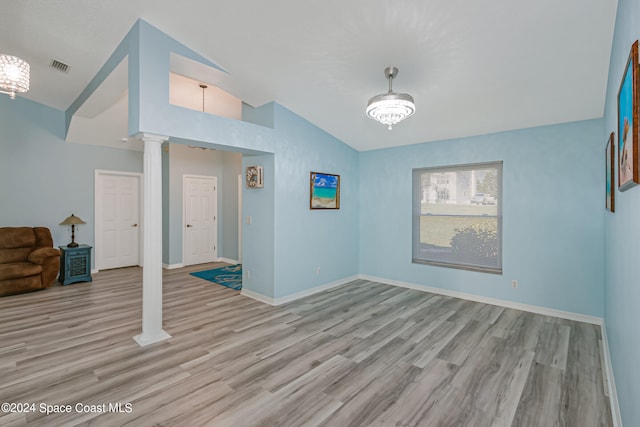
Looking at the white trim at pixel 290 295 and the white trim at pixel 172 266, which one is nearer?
the white trim at pixel 290 295

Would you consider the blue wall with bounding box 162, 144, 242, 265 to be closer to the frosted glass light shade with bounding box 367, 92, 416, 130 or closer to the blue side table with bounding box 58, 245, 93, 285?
the blue side table with bounding box 58, 245, 93, 285

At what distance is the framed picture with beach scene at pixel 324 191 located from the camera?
4.92 meters

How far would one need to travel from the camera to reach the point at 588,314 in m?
3.72

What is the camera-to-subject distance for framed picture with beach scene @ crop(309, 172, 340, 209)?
4924mm

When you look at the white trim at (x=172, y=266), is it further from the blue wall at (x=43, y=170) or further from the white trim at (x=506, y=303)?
the white trim at (x=506, y=303)

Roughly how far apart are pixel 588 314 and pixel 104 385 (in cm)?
515

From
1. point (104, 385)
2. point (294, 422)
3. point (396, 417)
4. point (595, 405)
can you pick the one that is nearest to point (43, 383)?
point (104, 385)

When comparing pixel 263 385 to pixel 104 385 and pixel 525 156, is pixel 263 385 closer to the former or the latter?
pixel 104 385

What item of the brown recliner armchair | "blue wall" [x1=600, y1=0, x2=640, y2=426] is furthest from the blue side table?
"blue wall" [x1=600, y1=0, x2=640, y2=426]

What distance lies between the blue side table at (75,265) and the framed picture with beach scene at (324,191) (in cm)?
425

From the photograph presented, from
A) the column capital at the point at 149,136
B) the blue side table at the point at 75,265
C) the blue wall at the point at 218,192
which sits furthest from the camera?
the blue wall at the point at 218,192

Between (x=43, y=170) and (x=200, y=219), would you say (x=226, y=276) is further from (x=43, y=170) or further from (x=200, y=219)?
(x=43, y=170)

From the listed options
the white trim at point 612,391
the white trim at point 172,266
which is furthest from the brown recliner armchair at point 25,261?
the white trim at point 612,391

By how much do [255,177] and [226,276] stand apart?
2.55 m
